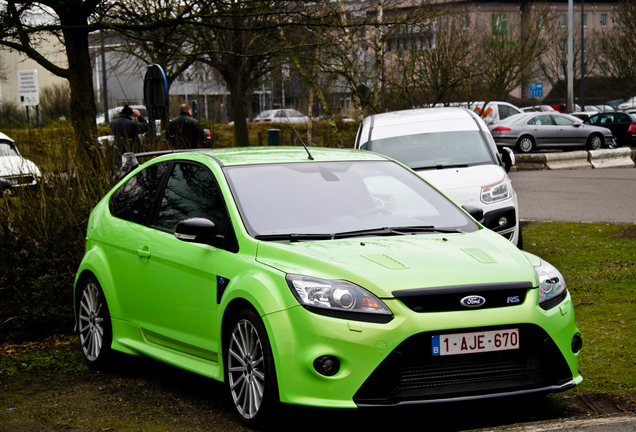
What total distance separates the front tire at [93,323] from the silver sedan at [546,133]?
26.6 meters

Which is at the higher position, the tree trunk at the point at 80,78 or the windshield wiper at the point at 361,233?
the tree trunk at the point at 80,78

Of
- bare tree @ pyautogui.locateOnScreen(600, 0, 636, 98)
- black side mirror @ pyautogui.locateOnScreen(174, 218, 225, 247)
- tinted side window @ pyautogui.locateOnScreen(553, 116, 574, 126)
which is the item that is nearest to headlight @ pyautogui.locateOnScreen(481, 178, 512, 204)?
black side mirror @ pyautogui.locateOnScreen(174, 218, 225, 247)

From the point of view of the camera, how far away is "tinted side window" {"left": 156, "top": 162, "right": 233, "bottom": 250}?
5777 millimetres

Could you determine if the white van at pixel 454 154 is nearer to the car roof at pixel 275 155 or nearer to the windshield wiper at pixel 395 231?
the car roof at pixel 275 155

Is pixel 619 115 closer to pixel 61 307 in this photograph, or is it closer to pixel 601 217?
pixel 601 217

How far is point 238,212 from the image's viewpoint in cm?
552

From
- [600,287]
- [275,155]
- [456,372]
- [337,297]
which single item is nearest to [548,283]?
[456,372]

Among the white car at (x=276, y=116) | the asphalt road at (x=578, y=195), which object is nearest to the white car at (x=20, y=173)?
the asphalt road at (x=578, y=195)

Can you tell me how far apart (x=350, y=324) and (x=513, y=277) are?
0.95m

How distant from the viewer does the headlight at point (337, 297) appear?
458 cm

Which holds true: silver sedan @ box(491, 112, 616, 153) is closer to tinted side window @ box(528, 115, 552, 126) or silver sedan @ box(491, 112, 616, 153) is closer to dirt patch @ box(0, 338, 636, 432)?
tinted side window @ box(528, 115, 552, 126)

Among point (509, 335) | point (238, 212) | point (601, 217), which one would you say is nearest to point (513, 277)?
point (509, 335)

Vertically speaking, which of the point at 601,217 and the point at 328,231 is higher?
the point at 328,231

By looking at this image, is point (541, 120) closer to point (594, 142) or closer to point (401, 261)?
point (594, 142)
